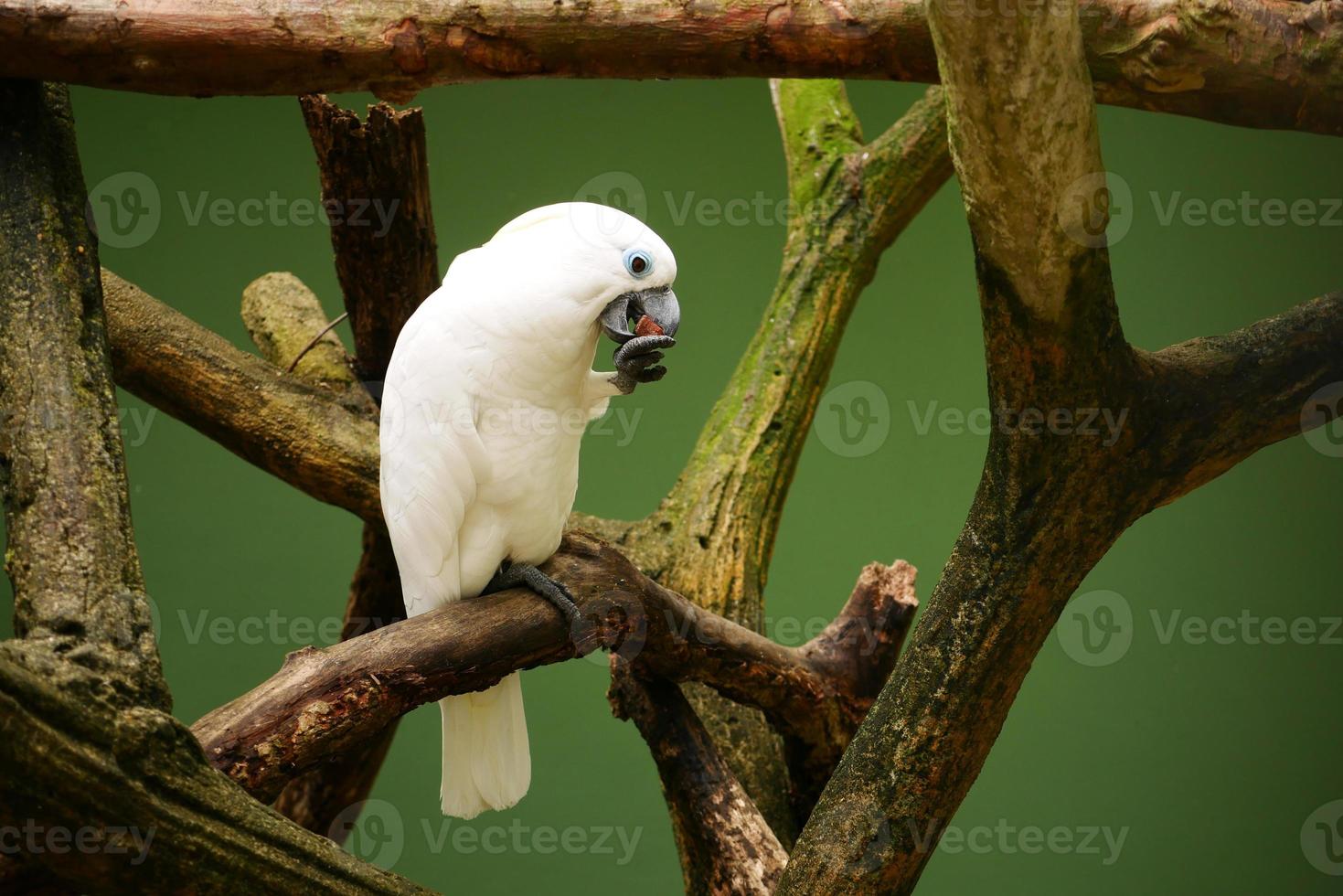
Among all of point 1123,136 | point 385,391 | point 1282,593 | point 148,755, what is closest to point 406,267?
point 385,391

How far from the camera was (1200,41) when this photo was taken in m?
2.02

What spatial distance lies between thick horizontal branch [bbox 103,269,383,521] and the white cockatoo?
2.77 feet

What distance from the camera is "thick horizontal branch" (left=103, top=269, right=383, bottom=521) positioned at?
324 centimetres

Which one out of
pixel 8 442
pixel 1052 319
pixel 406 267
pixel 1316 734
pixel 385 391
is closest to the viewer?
pixel 1052 319

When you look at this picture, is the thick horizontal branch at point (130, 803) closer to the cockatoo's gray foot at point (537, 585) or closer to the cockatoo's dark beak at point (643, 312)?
the cockatoo's gray foot at point (537, 585)

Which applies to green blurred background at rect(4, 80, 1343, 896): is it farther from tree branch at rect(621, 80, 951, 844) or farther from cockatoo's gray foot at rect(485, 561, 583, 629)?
cockatoo's gray foot at rect(485, 561, 583, 629)

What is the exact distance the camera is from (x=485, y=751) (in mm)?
2682

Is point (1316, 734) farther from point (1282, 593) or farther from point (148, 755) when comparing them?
point (148, 755)

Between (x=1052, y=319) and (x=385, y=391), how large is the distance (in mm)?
1419

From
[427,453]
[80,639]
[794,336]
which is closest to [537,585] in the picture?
[427,453]

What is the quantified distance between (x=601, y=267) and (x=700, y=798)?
138cm

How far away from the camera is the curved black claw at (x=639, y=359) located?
2373 mm

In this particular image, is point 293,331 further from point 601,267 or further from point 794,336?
point 601,267

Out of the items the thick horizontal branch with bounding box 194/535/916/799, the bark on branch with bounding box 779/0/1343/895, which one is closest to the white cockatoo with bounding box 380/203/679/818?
the thick horizontal branch with bounding box 194/535/916/799
